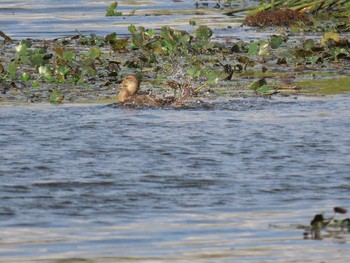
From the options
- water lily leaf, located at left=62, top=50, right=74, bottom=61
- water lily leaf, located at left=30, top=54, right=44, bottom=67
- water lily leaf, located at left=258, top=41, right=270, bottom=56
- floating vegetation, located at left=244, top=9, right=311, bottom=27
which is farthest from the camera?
floating vegetation, located at left=244, top=9, right=311, bottom=27

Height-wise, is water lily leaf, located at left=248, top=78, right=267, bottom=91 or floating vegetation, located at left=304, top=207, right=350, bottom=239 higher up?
water lily leaf, located at left=248, top=78, right=267, bottom=91

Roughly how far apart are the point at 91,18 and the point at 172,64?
10129mm

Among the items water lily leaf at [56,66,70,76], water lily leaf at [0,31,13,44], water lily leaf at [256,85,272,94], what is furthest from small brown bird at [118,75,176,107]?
water lily leaf at [0,31,13,44]

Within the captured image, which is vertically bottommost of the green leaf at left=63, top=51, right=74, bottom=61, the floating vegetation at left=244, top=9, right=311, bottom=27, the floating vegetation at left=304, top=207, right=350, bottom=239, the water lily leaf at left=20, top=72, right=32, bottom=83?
the floating vegetation at left=304, top=207, right=350, bottom=239

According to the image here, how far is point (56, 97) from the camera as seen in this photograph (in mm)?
12219

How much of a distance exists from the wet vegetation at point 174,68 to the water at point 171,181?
3.76ft

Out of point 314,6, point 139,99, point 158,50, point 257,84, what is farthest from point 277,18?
point 139,99

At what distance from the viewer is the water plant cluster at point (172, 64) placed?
44.3 ft

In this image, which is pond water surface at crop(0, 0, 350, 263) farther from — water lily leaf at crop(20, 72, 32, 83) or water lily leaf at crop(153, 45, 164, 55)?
water lily leaf at crop(153, 45, 164, 55)

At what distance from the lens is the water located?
6.32m

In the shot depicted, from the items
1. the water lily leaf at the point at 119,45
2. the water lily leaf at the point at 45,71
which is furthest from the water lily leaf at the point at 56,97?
the water lily leaf at the point at 119,45

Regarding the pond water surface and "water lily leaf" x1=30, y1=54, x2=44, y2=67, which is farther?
"water lily leaf" x1=30, y1=54, x2=44, y2=67

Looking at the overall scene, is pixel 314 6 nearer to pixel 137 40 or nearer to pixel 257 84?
pixel 137 40

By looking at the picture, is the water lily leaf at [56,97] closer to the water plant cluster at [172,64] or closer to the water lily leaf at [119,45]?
the water plant cluster at [172,64]
